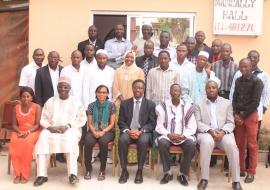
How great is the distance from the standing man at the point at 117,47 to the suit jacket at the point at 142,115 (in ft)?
3.83

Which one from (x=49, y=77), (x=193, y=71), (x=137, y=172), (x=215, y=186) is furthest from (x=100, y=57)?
(x=215, y=186)

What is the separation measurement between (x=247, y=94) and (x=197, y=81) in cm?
83

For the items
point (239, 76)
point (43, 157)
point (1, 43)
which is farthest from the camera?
point (1, 43)

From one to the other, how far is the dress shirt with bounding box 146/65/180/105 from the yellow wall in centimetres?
180

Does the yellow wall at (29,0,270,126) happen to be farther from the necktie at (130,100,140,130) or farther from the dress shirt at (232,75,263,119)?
the necktie at (130,100,140,130)

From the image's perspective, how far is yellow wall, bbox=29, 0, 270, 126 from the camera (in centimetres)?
860

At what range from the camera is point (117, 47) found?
26.2 feet

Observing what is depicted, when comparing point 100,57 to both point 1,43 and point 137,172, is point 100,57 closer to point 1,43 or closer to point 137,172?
point 137,172

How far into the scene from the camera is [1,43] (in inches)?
363

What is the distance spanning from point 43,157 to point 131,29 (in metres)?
3.33

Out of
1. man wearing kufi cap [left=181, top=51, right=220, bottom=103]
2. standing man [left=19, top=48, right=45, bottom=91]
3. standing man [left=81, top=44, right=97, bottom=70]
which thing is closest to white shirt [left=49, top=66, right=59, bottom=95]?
standing man [left=19, top=48, right=45, bottom=91]

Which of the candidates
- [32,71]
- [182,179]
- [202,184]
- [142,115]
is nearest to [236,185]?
[202,184]

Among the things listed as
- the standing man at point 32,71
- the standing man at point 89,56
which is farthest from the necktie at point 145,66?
the standing man at point 32,71

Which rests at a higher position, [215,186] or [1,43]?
[1,43]
